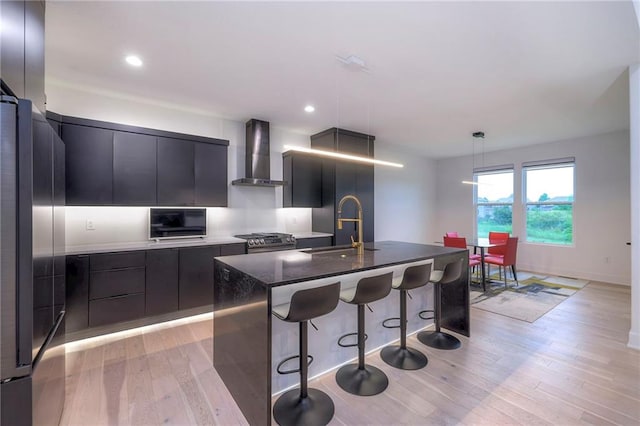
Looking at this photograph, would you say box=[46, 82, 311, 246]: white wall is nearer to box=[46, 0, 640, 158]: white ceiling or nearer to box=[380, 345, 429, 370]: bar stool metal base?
box=[46, 0, 640, 158]: white ceiling

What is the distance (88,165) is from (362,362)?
349cm

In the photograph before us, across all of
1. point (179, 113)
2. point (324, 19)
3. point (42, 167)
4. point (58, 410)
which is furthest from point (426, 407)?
point (179, 113)

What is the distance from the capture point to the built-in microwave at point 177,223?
3.55 metres

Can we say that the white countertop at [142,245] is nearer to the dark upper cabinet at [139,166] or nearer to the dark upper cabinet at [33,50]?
the dark upper cabinet at [139,166]

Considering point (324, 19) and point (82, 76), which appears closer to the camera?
point (324, 19)

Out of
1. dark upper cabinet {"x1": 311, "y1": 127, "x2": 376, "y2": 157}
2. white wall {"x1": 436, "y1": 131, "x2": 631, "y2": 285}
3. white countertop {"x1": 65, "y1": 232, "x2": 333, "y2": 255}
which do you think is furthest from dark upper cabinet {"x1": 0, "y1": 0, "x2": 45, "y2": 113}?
white wall {"x1": 436, "y1": 131, "x2": 631, "y2": 285}

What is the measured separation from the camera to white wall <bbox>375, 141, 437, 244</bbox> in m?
6.30

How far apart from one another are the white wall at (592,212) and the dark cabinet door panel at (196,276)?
6.39m

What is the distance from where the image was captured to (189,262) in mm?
3438

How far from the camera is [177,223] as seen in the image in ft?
12.2

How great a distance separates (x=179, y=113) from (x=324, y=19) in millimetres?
2727

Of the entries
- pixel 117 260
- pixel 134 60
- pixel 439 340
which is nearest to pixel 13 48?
pixel 134 60

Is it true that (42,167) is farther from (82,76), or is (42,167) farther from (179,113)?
(179,113)

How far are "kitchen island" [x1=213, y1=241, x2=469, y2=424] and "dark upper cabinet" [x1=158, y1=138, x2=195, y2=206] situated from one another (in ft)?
5.86
